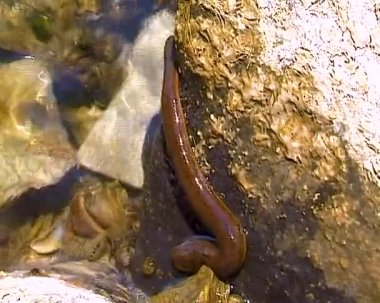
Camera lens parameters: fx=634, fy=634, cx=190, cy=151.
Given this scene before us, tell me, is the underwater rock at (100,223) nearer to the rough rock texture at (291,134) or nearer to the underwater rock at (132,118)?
the underwater rock at (132,118)

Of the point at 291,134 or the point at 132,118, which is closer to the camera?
the point at 291,134

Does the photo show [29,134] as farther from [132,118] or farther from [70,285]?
[70,285]

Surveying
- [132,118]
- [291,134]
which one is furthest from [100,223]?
[291,134]

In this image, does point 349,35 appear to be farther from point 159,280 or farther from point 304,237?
point 159,280

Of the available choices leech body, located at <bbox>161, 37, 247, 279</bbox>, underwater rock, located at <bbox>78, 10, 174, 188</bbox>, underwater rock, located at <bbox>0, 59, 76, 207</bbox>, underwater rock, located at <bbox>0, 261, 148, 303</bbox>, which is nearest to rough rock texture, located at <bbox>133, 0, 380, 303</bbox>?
leech body, located at <bbox>161, 37, 247, 279</bbox>

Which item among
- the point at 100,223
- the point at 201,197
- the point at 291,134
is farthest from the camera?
the point at 100,223

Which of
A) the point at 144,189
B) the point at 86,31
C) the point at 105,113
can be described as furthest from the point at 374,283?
the point at 86,31
